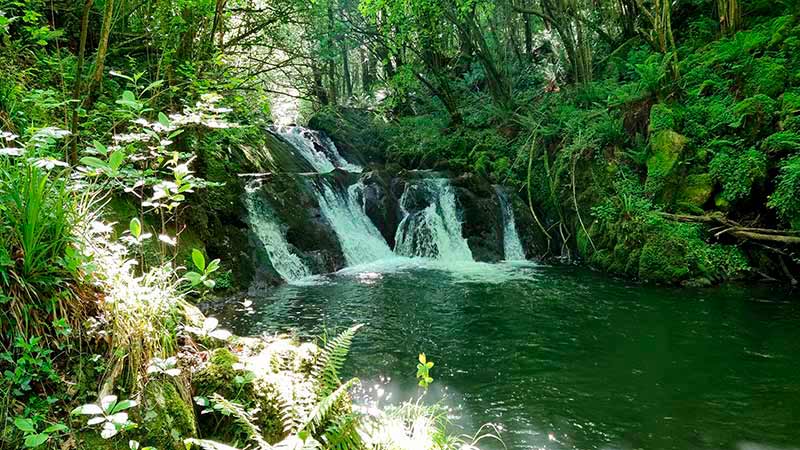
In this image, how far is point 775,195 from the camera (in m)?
8.02

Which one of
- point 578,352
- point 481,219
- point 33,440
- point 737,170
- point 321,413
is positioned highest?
point 737,170

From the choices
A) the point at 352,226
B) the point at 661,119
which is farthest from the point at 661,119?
the point at 352,226

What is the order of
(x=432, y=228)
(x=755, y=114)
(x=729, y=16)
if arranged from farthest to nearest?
(x=432, y=228) < (x=729, y=16) < (x=755, y=114)

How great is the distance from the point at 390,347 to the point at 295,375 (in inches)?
153

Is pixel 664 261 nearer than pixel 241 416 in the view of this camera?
No

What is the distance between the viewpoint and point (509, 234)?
1288 centimetres

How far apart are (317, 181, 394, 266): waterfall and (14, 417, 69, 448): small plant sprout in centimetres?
987

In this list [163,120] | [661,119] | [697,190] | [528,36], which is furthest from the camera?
[528,36]

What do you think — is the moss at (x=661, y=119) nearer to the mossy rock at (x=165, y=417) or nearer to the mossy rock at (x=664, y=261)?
the mossy rock at (x=664, y=261)

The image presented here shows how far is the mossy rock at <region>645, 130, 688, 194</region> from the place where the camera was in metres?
9.67

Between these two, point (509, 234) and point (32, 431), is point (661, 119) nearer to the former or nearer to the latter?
point (509, 234)

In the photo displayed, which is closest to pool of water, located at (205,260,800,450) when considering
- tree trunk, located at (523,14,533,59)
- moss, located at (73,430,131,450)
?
moss, located at (73,430,131,450)

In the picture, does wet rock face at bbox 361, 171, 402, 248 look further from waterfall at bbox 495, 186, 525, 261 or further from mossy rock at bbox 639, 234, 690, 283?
mossy rock at bbox 639, 234, 690, 283

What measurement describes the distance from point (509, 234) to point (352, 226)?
4595 millimetres
